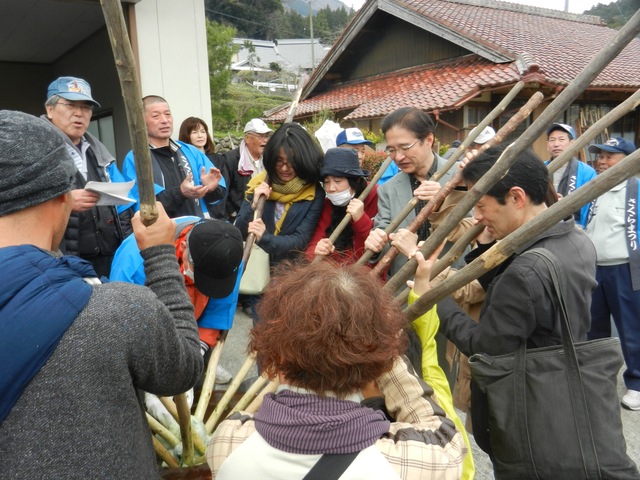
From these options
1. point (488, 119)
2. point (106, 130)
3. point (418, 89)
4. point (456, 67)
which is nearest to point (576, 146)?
point (488, 119)

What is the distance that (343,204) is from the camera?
2721 millimetres

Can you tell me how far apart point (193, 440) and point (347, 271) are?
79cm

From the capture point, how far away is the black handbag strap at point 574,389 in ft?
4.62

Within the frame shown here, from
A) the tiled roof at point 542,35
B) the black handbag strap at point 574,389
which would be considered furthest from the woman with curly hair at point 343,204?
the tiled roof at point 542,35

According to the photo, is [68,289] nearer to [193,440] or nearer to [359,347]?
[359,347]

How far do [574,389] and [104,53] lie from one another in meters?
6.72

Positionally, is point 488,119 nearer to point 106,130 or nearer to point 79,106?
point 79,106

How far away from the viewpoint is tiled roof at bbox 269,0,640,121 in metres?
10.2

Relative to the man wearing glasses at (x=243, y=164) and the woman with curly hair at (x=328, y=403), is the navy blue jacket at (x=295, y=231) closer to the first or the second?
the woman with curly hair at (x=328, y=403)

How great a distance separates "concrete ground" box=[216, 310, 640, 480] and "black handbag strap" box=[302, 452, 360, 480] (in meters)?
0.60

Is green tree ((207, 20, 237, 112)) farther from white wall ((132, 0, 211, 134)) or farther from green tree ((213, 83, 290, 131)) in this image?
white wall ((132, 0, 211, 134))

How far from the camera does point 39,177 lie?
918 millimetres

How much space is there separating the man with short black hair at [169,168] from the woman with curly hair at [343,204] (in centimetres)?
74

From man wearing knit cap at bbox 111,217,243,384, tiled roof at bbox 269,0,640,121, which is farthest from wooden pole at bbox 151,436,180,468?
tiled roof at bbox 269,0,640,121
